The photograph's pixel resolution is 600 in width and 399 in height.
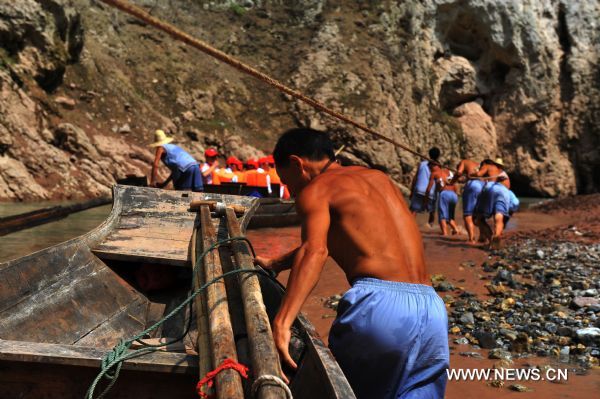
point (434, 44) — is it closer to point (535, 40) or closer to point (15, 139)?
point (535, 40)

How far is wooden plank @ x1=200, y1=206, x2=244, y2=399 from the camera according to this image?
6.29 feet

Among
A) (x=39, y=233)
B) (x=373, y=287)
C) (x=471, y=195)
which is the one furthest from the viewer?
(x=471, y=195)

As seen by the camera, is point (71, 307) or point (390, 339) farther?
point (71, 307)

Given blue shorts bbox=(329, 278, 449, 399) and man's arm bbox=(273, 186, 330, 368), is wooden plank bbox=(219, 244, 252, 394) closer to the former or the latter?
man's arm bbox=(273, 186, 330, 368)

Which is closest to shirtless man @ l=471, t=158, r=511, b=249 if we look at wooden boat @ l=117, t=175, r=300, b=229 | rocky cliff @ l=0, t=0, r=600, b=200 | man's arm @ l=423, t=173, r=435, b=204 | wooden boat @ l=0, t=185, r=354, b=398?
man's arm @ l=423, t=173, r=435, b=204

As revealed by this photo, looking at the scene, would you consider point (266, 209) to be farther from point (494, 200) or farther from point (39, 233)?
point (494, 200)

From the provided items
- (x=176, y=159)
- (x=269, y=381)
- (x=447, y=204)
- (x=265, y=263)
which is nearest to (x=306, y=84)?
(x=447, y=204)

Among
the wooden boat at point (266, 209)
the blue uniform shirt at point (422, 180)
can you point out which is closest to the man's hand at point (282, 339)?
the wooden boat at point (266, 209)

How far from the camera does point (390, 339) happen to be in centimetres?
241

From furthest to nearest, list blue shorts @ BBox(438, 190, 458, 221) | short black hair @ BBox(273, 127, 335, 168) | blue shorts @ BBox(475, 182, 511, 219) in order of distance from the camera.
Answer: blue shorts @ BBox(438, 190, 458, 221) → blue shorts @ BBox(475, 182, 511, 219) → short black hair @ BBox(273, 127, 335, 168)

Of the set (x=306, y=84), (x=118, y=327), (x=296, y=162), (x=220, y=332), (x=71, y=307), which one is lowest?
(x=118, y=327)

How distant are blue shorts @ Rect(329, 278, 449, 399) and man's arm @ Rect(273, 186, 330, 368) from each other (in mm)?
271

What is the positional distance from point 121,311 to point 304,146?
2505mm

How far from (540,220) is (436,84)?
1158cm
